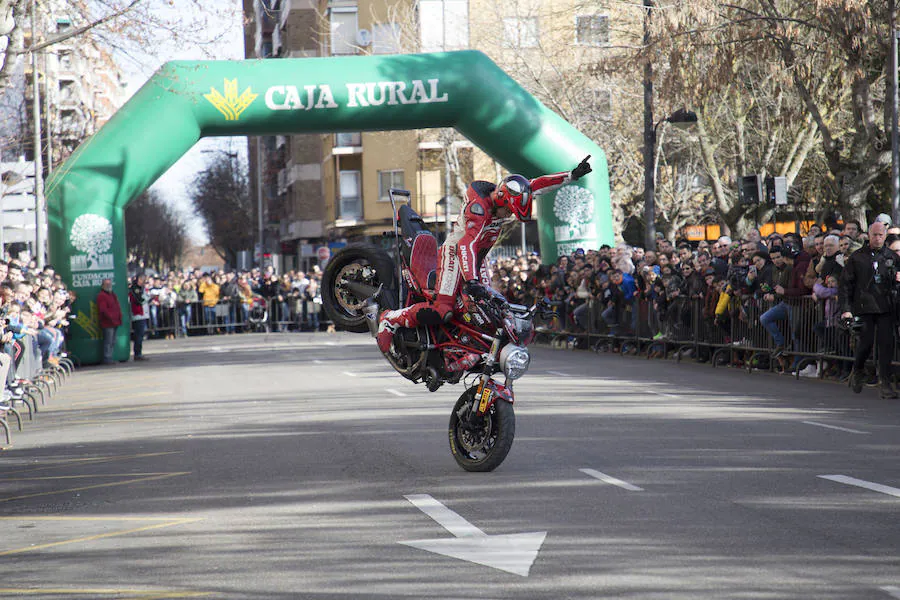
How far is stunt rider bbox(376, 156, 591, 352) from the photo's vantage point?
1022 centimetres

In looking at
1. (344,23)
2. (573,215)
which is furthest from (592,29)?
(344,23)

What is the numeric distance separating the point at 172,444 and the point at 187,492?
3.28 meters

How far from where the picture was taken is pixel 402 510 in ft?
27.6

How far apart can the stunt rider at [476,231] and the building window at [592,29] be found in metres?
23.4

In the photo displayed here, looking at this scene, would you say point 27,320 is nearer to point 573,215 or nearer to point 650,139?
point 573,215

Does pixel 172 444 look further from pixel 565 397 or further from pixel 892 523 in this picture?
pixel 892 523

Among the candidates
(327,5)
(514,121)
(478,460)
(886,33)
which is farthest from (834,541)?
(327,5)

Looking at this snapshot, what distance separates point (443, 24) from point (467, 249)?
34033 mm

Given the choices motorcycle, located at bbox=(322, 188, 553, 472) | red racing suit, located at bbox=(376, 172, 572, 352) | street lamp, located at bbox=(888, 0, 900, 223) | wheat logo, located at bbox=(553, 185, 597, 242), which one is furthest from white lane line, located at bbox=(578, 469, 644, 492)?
wheat logo, located at bbox=(553, 185, 597, 242)

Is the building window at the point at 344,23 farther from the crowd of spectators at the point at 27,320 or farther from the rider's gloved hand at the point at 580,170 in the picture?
the rider's gloved hand at the point at 580,170

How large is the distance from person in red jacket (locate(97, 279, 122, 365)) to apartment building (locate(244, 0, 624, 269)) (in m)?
13.6

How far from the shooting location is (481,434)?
1009 centimetres

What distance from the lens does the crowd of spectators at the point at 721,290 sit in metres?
17.8

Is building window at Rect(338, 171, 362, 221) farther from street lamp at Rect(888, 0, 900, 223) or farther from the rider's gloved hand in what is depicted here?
the rider's gloved hand
